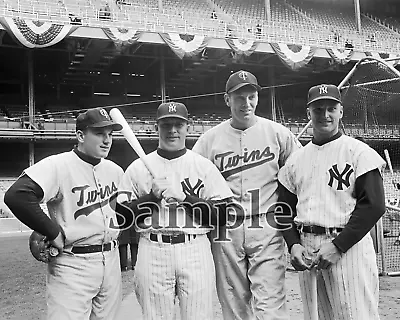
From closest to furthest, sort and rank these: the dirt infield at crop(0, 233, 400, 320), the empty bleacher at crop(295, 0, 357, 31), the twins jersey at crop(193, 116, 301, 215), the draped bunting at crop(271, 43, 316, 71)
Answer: the twins jersey at crop(193, 116, 301, 215) < the dirt infield at crop(0, 233, 400, 320) < the draped bunting at crop(271, 43, 316, 71) < the empty bleacher at crop(295, 0, 357, 31)

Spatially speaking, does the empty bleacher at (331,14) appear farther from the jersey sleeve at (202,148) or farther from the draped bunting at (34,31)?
the jersey sleeve at (202,148)

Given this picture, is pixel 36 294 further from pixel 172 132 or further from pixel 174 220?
pixel 172 132

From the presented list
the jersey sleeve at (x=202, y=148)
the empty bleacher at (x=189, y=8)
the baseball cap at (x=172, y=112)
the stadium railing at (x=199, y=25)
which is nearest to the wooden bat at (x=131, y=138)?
the baseball cap at (x=172, y=112)

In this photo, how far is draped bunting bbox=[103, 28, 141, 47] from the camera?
623 inches

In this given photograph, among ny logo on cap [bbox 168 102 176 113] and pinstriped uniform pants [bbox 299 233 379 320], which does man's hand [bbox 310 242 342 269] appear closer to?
pinstriped uniform pants [bbox 299 233 379 320]

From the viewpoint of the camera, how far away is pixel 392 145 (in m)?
8.67

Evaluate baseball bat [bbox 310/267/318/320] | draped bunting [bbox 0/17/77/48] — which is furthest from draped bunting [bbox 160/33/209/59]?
baseball bat [bbox 310/267/318/320]

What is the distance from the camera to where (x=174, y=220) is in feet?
8.39

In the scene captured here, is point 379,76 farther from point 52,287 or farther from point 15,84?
point 15,84

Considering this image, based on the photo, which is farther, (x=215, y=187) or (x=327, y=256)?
(x=215, y=187)

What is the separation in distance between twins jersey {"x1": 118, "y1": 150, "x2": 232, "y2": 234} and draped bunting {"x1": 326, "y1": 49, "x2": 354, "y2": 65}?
751 inches

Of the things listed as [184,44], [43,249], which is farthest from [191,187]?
[184,44]

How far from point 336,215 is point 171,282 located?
981 millimetres

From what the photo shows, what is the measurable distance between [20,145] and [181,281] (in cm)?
1683
